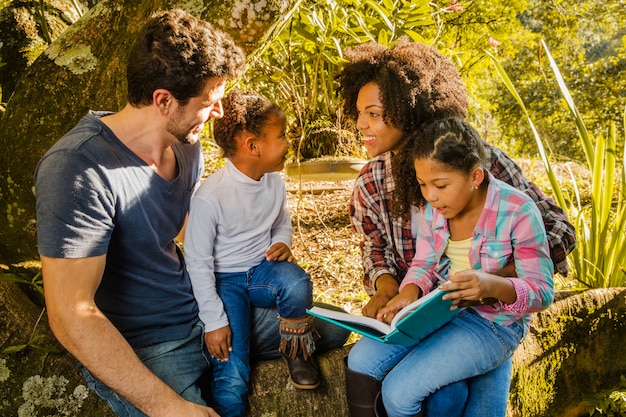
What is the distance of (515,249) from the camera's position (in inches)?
74.4

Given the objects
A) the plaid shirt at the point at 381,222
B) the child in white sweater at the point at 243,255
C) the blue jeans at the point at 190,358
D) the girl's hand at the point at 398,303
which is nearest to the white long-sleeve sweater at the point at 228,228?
the child in white sweater at the point at 243,255

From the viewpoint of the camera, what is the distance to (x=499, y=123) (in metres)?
10.0

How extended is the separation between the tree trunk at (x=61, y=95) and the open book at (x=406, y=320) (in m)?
0.97

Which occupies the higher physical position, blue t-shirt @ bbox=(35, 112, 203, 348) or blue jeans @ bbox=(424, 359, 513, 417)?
blue t-shirt @ bbox=(35, 112, 203, 348)

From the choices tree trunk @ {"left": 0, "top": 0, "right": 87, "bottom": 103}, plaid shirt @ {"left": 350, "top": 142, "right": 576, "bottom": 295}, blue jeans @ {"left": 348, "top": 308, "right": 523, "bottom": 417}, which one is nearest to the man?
blue jeans @ {"left": 348, "top": 308, "right": 523, "bottom": 417}

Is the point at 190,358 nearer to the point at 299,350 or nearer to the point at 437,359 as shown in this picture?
the point at 299,350

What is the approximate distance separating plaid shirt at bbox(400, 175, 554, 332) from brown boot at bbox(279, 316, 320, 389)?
1.88 ft

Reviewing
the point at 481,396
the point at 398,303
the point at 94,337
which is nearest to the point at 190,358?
the point at 94,337

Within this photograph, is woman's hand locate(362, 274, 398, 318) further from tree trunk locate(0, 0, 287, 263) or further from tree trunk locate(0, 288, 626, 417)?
tree trunk locate(0, 0, 287, 263)

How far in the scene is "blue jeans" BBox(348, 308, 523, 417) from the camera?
6.12 feet

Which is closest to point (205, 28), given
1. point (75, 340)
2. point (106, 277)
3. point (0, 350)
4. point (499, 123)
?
point (106, 277)

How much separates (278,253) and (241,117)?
1.65 feet

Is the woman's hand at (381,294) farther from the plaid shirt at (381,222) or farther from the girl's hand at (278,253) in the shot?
the girl's hand at (278,253)

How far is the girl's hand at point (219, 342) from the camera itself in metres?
1.95
